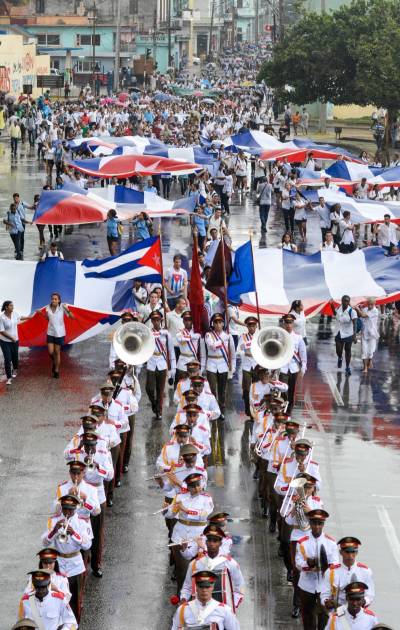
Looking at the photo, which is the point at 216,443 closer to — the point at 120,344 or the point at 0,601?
the point at 120,344

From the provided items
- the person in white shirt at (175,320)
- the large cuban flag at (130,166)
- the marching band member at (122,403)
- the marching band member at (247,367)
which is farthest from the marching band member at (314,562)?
the large cuban flag at (130,166)

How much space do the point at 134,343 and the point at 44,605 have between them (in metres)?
6.80

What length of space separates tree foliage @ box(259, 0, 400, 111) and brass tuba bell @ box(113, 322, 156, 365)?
3493 cm

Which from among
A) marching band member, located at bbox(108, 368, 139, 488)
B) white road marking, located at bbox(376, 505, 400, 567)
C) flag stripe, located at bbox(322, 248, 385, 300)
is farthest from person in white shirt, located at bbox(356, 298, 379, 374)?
white road marking, located at bbox(376, 505, 400, 567)

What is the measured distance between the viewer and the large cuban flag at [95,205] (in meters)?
28.2

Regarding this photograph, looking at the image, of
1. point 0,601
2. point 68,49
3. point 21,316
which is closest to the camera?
point 0,601

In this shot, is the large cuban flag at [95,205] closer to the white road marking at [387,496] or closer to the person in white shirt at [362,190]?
the person in white shirt at [362,190]

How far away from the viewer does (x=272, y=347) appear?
17125 mm

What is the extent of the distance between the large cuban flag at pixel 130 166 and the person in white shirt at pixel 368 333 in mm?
13552

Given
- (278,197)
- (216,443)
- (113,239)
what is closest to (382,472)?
(216,443)

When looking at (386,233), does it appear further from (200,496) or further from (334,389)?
(200,496)

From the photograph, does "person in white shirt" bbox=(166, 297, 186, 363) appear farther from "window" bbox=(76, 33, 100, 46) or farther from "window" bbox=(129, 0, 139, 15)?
"window" bbox=(129, 0, 139, 15)

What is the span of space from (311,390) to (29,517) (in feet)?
21.4

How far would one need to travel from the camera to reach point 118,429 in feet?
49.9
